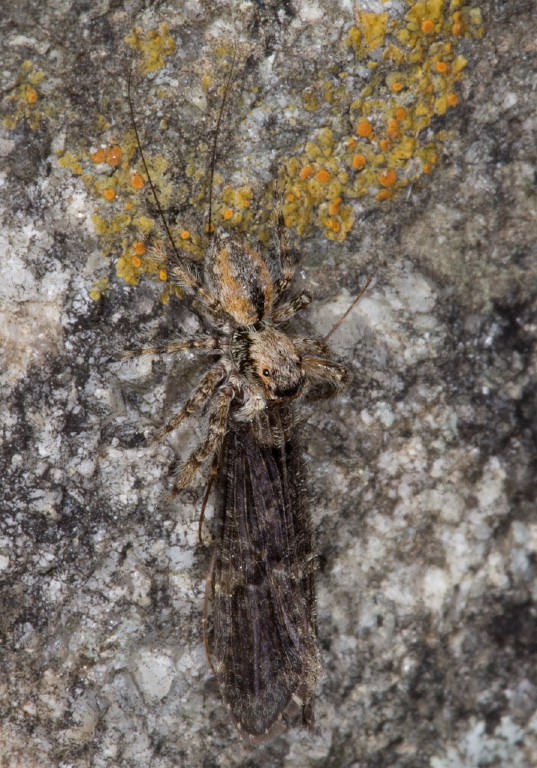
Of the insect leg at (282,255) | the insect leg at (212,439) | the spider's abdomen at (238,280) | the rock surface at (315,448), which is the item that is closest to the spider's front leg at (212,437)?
the insect leg at (212,439)

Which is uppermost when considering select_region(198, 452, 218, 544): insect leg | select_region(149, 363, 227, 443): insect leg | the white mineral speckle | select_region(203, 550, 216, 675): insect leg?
select_region(149, 363, 227, 443): insect leg

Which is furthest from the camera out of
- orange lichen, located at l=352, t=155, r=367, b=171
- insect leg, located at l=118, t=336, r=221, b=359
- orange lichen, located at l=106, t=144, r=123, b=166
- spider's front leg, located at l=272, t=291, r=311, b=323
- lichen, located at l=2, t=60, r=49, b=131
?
spider's front leg, located at l=272, t=291, r=311, b=323

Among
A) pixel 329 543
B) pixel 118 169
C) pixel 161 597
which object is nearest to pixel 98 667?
pixel 161 597

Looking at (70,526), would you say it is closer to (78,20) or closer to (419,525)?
(419,525)

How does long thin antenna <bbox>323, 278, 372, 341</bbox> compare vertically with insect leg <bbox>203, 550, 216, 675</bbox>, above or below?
above

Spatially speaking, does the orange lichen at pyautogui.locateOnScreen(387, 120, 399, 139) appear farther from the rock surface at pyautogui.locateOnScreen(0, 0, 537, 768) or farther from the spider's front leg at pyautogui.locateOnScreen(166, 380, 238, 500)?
the spider's front leg at pyautogui.locateOnScreen(166, 380, 238, 500)

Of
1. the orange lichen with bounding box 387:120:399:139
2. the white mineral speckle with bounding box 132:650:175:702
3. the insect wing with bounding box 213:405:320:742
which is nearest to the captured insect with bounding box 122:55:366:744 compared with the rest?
the insect wing with bounding box 213:405:320:742

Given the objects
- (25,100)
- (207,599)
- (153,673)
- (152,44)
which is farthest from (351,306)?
(153,673)
